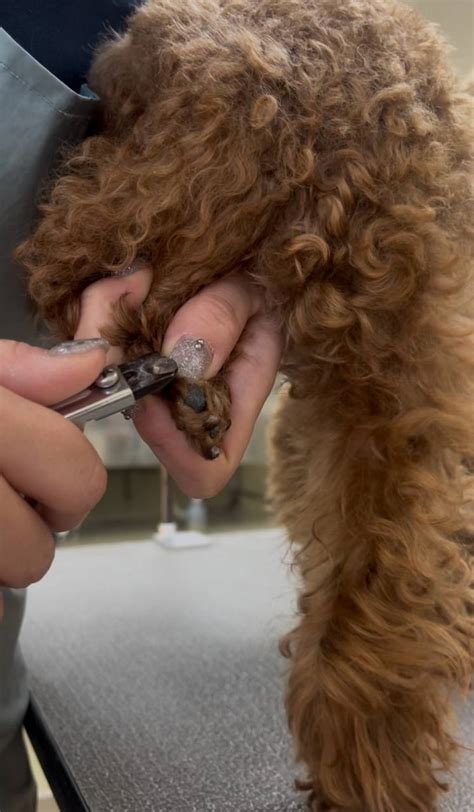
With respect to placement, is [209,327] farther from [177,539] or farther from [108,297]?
[177,539]

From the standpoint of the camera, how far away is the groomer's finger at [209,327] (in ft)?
1.31

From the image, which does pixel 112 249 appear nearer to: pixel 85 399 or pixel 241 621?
pixel 85 399

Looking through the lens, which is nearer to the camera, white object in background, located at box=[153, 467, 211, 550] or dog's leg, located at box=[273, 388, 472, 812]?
dog's leg, located at box=[273, 388, 472, 812]

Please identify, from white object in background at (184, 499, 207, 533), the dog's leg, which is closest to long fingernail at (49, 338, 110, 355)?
the dog's leg

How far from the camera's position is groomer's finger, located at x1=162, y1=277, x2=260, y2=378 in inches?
15.8

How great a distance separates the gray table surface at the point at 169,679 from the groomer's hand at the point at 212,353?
0.66ft

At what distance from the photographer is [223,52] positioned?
425 millimetres

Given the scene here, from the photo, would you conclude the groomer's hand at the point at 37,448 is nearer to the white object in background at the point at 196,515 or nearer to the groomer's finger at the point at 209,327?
the groomer's finger at the point at 209,327

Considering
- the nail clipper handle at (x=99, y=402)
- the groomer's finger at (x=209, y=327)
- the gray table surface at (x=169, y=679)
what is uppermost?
the groomer's finger at (x=209, y=327)

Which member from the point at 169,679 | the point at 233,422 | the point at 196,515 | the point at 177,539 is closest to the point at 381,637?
the point at 233,422

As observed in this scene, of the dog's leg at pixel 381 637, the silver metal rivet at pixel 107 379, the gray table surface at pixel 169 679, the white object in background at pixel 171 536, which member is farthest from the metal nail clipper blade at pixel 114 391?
the white object in background at pixel 171 536

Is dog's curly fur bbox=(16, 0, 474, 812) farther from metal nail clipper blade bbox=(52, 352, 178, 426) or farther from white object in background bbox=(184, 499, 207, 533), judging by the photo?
white object in background bbox=(184, 499, 207, 533)

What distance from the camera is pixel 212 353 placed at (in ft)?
1.34

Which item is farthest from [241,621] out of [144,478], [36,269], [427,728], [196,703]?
[144,478]
